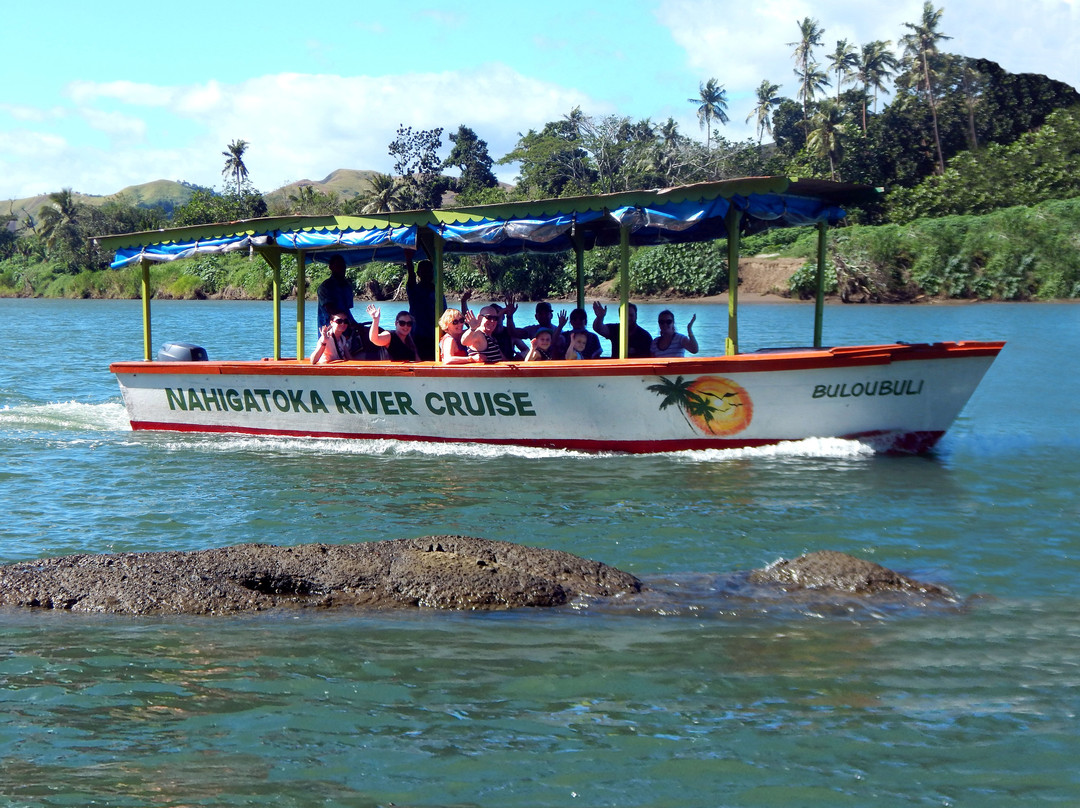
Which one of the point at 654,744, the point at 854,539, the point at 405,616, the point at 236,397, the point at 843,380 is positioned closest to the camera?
the point at 654,744

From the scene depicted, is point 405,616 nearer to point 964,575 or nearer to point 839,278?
point 964,575

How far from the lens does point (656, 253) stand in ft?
147

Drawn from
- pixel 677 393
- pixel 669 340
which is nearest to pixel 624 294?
pixel 669 340

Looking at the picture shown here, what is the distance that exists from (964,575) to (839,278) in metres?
37.9

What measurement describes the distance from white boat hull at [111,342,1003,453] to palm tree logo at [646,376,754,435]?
0.5 inches

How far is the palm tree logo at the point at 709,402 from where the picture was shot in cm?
1138

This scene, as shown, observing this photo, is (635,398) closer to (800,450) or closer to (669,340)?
(669,340)

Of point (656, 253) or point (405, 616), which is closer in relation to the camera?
point (405, 616)

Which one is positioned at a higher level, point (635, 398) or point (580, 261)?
point (580, 261)

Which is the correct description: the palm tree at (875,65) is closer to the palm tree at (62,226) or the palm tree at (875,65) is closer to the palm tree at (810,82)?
the palm tree at (810,82)

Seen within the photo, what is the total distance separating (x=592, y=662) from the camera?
5.83m

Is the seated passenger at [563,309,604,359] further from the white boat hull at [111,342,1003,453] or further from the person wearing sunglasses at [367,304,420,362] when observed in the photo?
the person wearing sunglasses at [367,304,420,362]

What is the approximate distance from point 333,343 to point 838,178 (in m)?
47.9

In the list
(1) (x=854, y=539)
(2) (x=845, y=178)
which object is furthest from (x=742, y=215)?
(2) (x=845, y=178)
